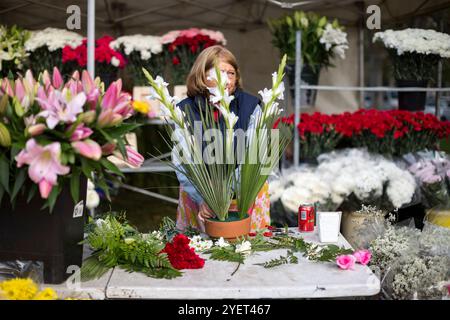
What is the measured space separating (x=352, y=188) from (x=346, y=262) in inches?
63.9

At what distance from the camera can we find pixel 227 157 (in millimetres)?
1675

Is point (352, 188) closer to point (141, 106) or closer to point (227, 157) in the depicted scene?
point (141, 106)

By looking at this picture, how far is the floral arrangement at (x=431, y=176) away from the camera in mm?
3015

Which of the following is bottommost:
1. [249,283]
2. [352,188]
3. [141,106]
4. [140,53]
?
[352,188]

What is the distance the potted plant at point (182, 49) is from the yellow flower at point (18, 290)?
2768 mm

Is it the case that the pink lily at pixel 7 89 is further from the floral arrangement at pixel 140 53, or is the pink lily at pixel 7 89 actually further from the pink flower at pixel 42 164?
the floral arrangement at pixel 140 53

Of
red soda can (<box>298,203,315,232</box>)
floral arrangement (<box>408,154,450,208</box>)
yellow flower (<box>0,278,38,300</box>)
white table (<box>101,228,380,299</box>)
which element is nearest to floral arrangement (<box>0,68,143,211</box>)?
yellow flower (<box>0,278,38,300</box>)

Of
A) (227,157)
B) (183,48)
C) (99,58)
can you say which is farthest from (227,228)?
(183,48)

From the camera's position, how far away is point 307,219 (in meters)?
1.96
